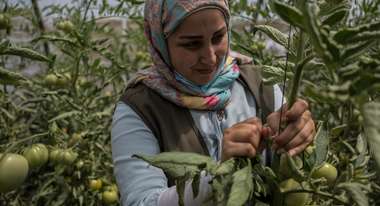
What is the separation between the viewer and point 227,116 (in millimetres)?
1105

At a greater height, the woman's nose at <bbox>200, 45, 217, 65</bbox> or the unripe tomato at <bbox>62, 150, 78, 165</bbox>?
the woman's nose at <bbox>200, 45, 217, 65</bbox>

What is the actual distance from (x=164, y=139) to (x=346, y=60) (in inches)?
Result: 23.5

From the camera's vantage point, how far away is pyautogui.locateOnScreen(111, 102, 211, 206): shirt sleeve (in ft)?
2.99

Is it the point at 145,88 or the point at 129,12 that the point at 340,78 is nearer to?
the point at 145,88

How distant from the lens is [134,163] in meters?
0.96

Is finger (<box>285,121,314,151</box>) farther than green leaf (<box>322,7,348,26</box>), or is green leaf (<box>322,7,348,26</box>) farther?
finger (<box>285,121,314,151</box>)

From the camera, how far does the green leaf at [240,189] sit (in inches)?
20.1

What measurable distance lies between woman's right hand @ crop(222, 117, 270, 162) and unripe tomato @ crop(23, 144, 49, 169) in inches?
25.4

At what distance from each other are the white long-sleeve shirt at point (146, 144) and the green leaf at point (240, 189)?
273 millimetres

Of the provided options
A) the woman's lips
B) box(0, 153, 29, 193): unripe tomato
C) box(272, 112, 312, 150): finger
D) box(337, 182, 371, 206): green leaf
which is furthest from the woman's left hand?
box(0, 153, 29, 193): unripe tomato

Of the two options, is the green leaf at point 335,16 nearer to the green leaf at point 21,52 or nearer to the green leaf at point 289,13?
the green leaf at point 289,13

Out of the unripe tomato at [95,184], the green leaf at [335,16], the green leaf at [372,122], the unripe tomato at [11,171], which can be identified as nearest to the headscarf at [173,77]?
the unripe tomato at [11,171]

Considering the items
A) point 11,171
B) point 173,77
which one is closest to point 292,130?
point 173,77

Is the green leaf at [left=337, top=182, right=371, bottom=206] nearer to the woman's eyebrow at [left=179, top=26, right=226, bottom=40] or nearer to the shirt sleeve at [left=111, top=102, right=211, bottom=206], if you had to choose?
the shirt sleeve at [left=111, top=102, right=211, bottom=206]
